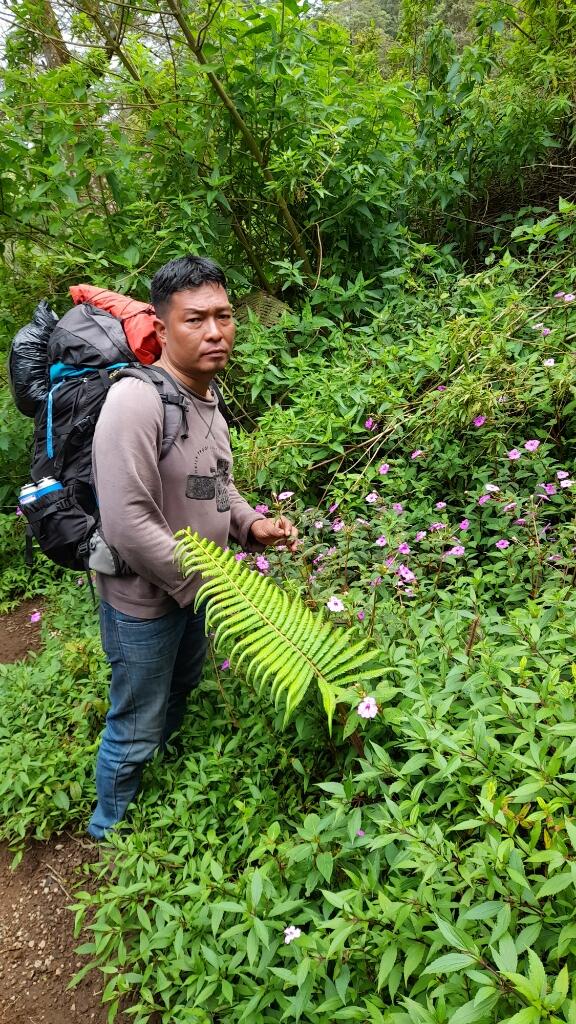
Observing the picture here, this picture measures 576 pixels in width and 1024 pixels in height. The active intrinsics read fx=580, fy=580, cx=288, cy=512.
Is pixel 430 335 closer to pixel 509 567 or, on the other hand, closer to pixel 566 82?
pixel 509 567

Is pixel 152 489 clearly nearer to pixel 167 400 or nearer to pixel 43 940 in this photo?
pixel 167 400

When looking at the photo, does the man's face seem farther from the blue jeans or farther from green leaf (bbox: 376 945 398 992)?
green leaf (bbox: 376 945 398 992)

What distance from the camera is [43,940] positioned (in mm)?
2230

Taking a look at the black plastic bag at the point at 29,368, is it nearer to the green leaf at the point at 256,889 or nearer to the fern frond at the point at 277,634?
the fern frond at the point at 277,634

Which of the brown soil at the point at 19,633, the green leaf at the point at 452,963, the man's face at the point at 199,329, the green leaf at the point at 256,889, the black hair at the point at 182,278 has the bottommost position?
the brown soil at the point at 19,633

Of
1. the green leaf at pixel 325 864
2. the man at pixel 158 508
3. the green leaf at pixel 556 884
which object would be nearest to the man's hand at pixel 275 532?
the man at pixel 158 508

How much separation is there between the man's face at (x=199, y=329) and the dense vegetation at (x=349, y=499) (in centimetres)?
83

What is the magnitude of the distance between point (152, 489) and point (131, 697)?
32.1 inches

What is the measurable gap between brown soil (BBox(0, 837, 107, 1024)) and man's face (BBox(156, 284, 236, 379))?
6.27 feet

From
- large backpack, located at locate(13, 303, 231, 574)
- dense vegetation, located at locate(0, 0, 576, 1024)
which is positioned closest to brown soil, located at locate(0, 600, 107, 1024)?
dense vegetation, located at locate(0, 0, 576, 1024)

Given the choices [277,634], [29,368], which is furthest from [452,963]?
[29,368]

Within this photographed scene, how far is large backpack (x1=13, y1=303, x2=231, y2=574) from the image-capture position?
7.41 ft

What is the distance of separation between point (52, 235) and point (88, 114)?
2.52 feet

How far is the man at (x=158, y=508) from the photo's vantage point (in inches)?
69.7
